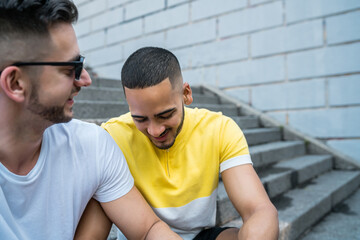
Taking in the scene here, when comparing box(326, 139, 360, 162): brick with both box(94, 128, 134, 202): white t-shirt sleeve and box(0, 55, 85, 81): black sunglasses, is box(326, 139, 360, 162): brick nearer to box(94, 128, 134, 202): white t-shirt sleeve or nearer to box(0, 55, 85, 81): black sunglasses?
box(94, 128, 134, 202): white t-shirt sleeve

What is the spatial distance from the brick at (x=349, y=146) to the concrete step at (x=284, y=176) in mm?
203

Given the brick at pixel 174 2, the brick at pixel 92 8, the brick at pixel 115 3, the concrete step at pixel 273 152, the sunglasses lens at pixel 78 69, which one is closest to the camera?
the sunglasses lens at pixel 78 69

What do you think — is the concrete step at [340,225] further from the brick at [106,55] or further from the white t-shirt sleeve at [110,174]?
the brick at [106,55]

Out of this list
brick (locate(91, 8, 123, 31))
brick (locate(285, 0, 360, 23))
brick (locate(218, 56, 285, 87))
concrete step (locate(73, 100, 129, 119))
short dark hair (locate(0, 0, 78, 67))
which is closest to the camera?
short dark hair (locate(0, 0, 78, 67))

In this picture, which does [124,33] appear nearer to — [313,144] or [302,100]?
[302,100]

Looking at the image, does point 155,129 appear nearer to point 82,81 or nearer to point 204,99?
point 82,81

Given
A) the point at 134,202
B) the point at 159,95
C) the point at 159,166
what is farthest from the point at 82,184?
the point at 159,95

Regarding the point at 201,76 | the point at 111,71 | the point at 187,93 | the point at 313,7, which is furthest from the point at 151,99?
the point at 111,71

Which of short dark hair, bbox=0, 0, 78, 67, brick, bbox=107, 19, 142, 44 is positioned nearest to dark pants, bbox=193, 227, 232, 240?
short dark hair, bbox=0, 0, 78, 67

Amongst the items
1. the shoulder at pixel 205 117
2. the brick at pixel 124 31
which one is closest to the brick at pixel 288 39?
the brick at pixel 124 31

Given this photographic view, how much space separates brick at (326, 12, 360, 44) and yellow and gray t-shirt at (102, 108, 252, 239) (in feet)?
11.7

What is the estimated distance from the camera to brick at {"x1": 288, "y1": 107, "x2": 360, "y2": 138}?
4.48 meters

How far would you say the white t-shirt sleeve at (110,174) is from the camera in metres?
1.56

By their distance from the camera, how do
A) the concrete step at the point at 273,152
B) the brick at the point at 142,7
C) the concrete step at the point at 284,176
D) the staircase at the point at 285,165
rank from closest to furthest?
the concrete step at the point at 284,176 → the staircase at the point at 285,165 → the concrete step at the point at 273,152 → the brick at the point at 142,7
